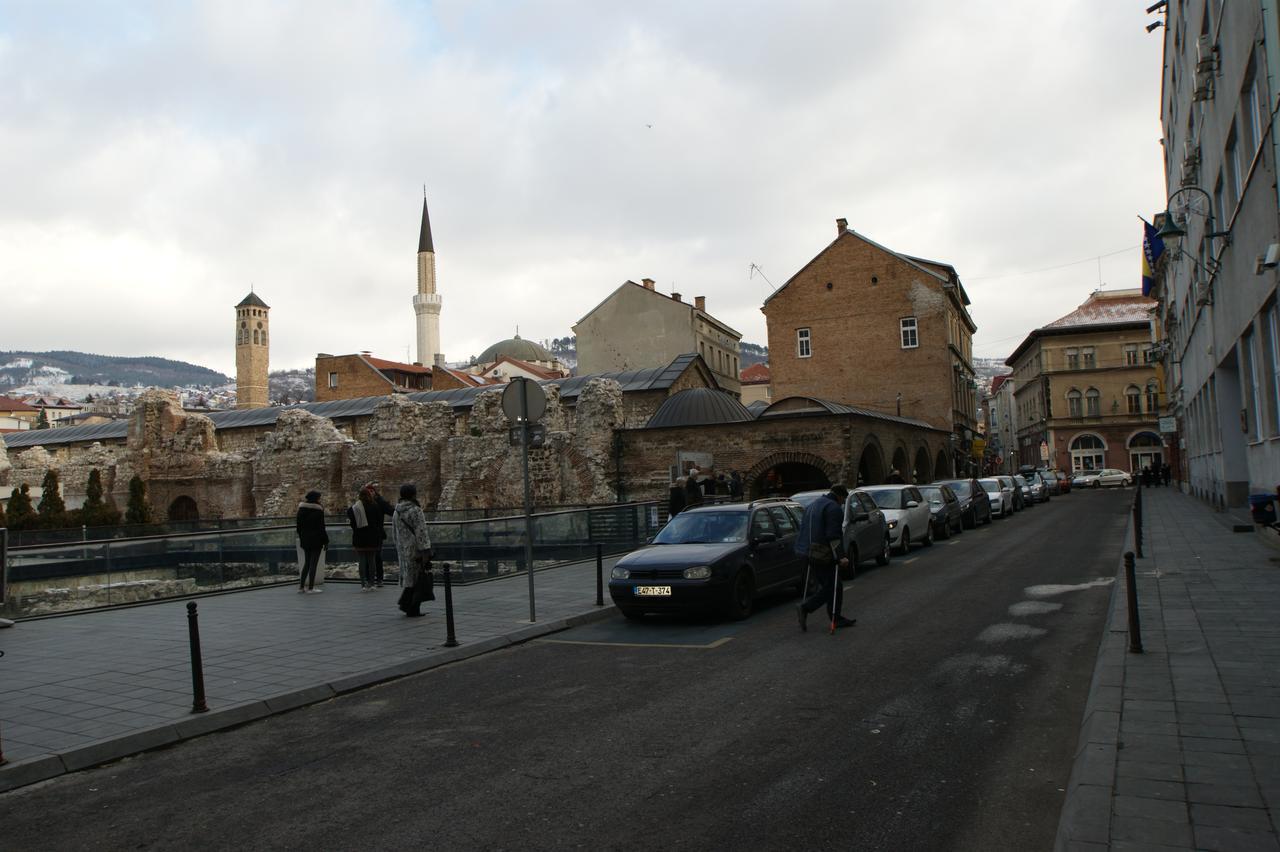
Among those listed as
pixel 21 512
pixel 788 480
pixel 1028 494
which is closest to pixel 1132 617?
pixel 788 480

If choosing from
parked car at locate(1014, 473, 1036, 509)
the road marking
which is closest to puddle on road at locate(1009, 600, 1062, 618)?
the road marking

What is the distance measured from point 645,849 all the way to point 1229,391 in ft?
74.5

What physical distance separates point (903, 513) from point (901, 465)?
17.0 metres

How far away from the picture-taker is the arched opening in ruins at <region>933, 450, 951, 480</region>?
45200 millimetres

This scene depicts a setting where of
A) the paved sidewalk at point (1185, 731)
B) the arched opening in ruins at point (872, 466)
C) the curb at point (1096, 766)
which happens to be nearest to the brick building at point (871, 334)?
the arched opening in ruins at point (872, 466)

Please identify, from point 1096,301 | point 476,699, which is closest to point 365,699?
point 476,699

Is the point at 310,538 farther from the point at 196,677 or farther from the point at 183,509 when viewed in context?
the point at 183,509

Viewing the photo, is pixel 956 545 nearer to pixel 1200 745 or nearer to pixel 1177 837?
pixel 1200 745

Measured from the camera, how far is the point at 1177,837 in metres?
3.84

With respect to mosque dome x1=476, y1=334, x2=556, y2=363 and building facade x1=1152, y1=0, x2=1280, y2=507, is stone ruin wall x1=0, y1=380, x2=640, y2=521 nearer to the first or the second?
building facade x1=1152, y1=0, x2=1280, y2=507

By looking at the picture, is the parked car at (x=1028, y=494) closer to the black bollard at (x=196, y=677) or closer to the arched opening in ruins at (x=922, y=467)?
the arched opening in ruins at (x=922, y=467)

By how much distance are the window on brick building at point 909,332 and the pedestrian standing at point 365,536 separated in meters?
39.9

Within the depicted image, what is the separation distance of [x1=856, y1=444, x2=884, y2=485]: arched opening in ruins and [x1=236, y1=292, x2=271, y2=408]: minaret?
8081cm

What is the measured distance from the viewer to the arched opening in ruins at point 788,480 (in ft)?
99.2
